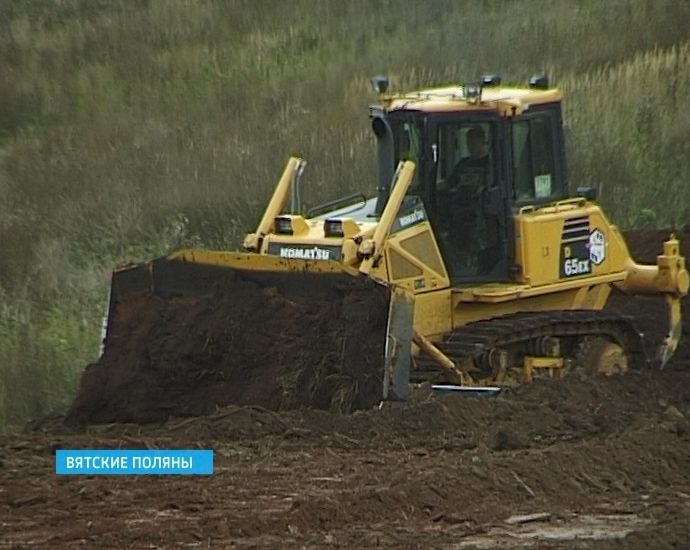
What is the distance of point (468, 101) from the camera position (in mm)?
15211

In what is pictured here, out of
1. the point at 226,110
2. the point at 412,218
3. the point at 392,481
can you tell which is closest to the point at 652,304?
the point at 412,218

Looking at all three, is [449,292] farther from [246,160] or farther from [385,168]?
[246,160]

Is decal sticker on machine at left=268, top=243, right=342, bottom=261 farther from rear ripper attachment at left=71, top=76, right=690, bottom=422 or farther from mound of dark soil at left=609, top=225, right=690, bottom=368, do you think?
mound of dark soil at left=609, top=225, right=690, bottom=368

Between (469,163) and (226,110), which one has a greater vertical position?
(469,163)

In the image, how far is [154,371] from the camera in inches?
561

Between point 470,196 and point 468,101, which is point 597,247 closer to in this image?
point 470,196

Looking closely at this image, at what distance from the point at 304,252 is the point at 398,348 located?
69.6 inches

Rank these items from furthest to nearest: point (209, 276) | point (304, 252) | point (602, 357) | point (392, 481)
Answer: point (602, 357) → point (304, 252) → point (209, 276) → point (392, 481)

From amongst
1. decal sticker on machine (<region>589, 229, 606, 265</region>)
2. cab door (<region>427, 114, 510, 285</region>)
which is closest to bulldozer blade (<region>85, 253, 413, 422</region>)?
cab door (<region>427, 114, 510, 285</region>)

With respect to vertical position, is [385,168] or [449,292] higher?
[385,168]

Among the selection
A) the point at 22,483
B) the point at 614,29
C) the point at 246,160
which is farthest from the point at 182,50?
the point at 22,483

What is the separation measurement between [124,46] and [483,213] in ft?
43.8
